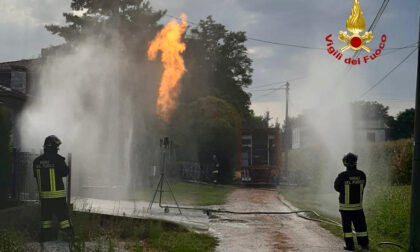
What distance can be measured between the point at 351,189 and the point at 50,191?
18.0ft

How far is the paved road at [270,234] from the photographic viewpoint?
33.0 feet

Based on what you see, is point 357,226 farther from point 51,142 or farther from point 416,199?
point 51,142

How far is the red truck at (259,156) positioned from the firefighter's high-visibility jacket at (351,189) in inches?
840

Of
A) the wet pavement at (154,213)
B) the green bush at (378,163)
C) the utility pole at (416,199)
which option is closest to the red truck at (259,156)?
the green bush at (378,163)

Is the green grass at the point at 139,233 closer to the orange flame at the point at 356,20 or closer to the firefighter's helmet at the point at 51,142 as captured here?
the firefighter's helmet at the point at 51,142

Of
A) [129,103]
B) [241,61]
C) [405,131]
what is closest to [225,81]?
[241,61]

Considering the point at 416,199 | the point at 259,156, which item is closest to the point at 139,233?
the point at 416,199

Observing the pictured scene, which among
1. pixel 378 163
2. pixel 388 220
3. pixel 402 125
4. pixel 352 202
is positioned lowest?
pixel 388 220

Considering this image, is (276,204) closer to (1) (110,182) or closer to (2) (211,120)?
(1) (110,182)

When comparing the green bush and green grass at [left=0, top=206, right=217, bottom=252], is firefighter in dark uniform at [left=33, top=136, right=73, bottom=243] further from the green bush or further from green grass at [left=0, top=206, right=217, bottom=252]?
the green bush

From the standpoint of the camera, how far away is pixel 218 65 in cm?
5528

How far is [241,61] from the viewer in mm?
59375

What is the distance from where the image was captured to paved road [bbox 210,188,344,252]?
33.0 feet

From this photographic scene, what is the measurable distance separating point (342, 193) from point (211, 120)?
26.8 meters
